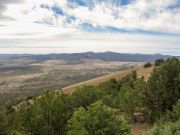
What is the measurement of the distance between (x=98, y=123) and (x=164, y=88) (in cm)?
1723

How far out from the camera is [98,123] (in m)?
32.6

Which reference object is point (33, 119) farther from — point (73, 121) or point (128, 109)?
point (128, 109)

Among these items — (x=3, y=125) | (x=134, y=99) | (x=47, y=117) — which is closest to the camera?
(x=3, y=125)

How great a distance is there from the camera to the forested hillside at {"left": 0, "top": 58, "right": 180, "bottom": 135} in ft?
107

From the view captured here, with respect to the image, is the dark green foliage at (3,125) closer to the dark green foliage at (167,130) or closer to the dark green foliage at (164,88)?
the dark green foliage at (167,130)

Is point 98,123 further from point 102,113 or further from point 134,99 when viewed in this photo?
point 134,99

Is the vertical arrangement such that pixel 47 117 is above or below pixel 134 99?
below

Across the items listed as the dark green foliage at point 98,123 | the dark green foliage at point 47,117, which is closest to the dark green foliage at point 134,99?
the dark green foliage at point 47,117

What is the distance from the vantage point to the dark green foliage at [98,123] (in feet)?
106

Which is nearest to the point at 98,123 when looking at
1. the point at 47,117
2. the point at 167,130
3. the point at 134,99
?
the point at 167,130

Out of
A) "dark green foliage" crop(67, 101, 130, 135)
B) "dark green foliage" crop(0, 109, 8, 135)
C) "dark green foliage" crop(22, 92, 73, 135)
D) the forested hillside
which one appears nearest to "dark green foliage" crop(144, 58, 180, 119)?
the forested hillside

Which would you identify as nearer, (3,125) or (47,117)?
(3,125)

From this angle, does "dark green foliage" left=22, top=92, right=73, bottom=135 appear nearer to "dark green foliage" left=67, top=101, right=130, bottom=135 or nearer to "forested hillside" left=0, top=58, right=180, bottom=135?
"forested hillside" left=0, top=58, right=180, bottom=135

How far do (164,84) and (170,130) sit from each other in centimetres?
1992
